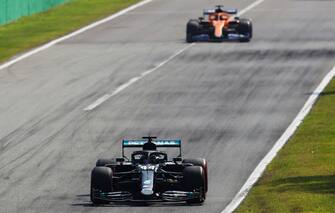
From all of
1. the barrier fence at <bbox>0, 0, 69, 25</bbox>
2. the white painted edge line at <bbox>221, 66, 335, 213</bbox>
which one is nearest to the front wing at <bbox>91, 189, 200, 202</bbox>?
the white painted edge line at <bbox>221, 66, 335, 213</bbox>

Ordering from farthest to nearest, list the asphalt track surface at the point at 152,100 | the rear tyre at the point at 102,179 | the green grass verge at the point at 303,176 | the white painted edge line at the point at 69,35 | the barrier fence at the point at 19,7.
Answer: the barrier fence at the point at 19,7, the white painted edge line at the point at 69,35, the asphalt track surface at the point at 152,100, the rear tyre at the point at 102,179, the green grass verge at the point at 303,176

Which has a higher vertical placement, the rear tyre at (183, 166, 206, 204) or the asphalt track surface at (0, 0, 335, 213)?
the rear tyre at (183, 166, 206, 204)

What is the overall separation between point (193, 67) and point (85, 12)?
1982cm

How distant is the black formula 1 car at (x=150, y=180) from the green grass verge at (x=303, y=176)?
46.1 inches

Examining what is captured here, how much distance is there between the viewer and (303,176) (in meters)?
31.8

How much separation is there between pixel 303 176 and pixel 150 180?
4.87m

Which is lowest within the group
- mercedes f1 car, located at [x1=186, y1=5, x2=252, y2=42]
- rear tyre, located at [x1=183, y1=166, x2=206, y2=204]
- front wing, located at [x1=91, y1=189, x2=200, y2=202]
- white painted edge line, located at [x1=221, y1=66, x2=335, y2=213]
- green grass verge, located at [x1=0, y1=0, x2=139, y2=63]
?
green grass verge, located at [x1=0, y1=0, x2=139, y2=63]

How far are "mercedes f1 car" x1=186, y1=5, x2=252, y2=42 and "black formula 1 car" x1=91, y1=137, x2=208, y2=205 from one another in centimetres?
2963

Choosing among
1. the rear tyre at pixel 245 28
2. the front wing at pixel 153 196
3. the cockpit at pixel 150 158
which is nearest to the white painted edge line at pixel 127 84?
the rear tyre at pixel 245 28

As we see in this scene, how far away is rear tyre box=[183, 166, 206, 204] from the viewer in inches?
1112

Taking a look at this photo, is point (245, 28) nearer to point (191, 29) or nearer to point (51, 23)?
point (191, 29)

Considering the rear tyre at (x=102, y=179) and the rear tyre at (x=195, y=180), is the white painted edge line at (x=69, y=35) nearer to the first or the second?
the rear tyre at (x=102, y=179)

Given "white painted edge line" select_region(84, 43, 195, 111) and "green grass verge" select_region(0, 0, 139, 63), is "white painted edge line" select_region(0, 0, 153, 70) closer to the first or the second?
"green grass verge" select_region(0, 0, 139, 63)

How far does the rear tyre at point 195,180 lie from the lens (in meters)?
28.2
